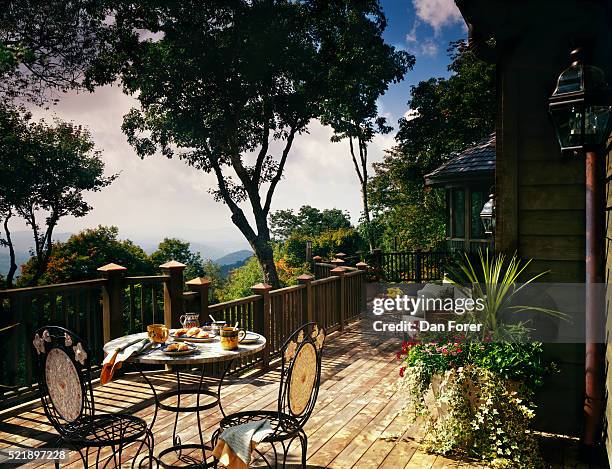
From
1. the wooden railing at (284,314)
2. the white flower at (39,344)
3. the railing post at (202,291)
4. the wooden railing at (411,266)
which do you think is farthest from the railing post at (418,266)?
the white flower at (39,344)

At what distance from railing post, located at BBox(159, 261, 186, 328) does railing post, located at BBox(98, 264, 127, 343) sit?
0.46 meters

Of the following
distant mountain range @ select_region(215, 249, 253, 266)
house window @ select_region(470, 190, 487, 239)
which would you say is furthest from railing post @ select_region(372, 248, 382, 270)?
distant mountain range @ select_region(215, 249, 253, 266)

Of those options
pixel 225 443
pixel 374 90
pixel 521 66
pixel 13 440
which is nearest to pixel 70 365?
pixel 225 443

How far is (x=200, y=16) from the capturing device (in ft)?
53.4

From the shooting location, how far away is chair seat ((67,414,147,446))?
2684mm

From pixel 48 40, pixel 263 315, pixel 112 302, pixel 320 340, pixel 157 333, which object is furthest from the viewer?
pixel 48 40

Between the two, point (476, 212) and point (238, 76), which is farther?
point (238, 76)

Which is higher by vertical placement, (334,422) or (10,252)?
(10,252)

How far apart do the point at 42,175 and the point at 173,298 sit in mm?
17368

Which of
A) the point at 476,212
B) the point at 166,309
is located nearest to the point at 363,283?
the point at 476,212

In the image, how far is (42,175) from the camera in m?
20.0

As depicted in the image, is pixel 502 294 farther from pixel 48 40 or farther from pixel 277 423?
pixel 48 40

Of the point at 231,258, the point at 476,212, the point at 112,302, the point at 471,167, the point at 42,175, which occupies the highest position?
the point at 42,175

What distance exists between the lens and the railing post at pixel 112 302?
16.6 feet
